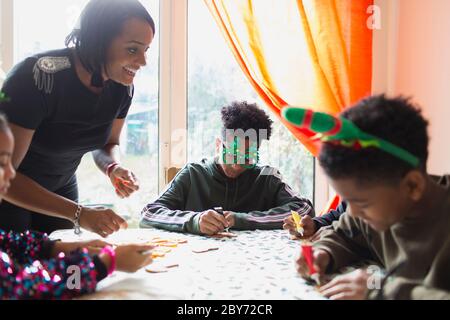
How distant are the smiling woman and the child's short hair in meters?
0.71

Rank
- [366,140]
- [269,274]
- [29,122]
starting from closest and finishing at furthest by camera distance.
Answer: [366,140] → [269,274] → [29,122]

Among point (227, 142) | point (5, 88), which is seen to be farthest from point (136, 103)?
point (5, 88)

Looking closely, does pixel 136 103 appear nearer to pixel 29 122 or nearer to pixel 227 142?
pixel 227 142

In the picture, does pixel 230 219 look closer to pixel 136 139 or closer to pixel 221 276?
pixel 221 276

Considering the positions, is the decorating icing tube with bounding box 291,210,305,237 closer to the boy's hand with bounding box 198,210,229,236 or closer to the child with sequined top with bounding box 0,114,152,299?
the boy's hand with bounding box 198,210,229,236

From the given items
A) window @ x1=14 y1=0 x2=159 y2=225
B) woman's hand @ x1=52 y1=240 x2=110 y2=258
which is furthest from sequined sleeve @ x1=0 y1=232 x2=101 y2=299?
window @ x1=14 y1=0 x2=159 y2=225

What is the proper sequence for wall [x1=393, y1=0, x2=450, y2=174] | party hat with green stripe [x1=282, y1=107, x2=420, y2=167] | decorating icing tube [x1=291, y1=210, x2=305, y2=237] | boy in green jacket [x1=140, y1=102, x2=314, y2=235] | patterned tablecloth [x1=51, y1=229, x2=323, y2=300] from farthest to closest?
wall [x1=393, y1=0, x2=450, y2=174] → boy in green jacket [x1=140, y1=102, x2=314, y2=235] → decorating icing tube [x1=291, y1=210, x2=305, y2=237] → patterned tablecloth [x1=51, y1=229, x2=323, y2=300] → party hat with green stripe [x1=282, y1=107, x2=420, y2=167]

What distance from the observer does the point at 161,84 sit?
2.65 m

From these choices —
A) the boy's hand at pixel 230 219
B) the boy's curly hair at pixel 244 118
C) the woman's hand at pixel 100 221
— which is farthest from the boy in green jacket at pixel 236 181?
the woman's hand at pixel 100 221

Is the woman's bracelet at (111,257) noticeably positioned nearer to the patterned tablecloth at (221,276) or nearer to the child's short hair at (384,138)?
the patterned tablecloth at (221,276)

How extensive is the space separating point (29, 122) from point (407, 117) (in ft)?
3.43

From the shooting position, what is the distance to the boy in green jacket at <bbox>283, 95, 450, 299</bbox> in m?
0.86

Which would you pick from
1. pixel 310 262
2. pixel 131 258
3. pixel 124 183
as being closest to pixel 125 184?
pixel 124 183

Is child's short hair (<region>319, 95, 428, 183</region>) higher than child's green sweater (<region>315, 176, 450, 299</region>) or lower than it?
higher
